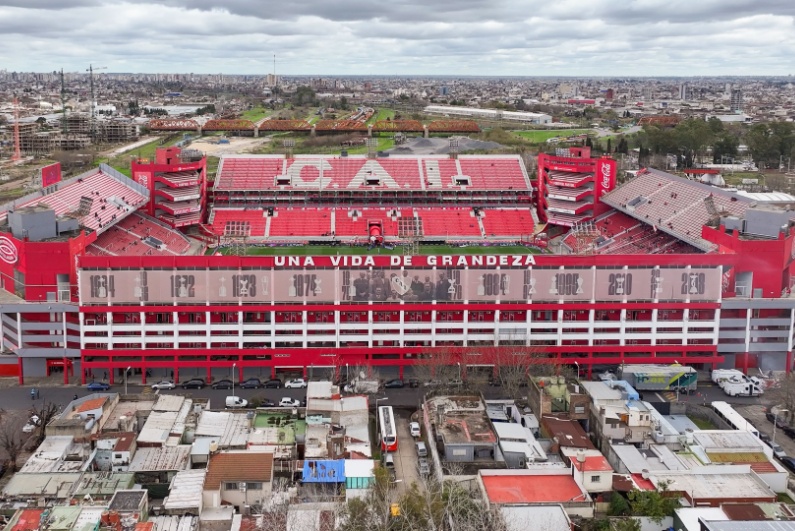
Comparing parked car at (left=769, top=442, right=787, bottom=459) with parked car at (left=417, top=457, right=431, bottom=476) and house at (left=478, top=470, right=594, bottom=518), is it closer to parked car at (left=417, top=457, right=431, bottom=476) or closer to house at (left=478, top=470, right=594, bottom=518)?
house at (left=478, top=470, right=594, bottom=518)

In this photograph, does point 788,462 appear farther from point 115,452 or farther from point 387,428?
point 115,452

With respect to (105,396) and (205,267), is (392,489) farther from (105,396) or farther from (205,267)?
(205,267)

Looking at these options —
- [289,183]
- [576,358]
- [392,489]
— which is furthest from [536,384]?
[289,183]

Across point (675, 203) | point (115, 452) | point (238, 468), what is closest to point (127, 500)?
point (238, 468)

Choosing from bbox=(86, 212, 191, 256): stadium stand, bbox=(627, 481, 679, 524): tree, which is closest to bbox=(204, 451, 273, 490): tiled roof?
bbox=(627, 481, 679, 524): tree

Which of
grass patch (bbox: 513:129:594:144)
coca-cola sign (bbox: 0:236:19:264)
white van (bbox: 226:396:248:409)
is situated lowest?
white van (bbox: 226:396:248:409)

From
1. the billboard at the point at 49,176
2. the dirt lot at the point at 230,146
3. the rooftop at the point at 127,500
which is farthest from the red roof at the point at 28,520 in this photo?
the dirt lot at the point at 230,146

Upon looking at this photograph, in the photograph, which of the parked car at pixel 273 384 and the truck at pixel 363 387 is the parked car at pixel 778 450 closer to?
the truck at pixel 363 387
